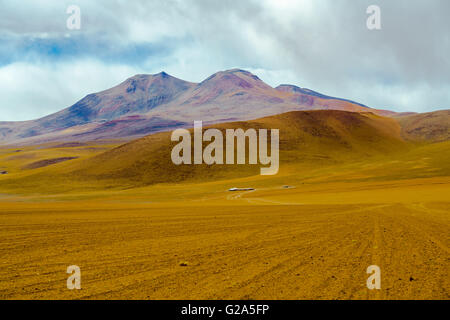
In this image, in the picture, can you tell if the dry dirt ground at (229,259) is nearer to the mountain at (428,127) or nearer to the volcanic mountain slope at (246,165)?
the volcanic mountain slope at (246,165)

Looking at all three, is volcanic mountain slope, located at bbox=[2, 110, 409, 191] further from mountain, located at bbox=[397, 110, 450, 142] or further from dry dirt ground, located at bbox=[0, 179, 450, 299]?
dry dirt ground, located at bbox=[0, 179, 450, 299]

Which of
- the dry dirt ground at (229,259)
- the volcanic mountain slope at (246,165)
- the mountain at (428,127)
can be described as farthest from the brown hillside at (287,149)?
the dry dirt ground at (229,259)

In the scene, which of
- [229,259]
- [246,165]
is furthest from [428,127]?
[229,259]

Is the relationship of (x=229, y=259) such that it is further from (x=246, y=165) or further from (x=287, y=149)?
(x=287, y=149)

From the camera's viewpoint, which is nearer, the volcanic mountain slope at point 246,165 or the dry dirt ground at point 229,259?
the dry dirt ground at point 229,259

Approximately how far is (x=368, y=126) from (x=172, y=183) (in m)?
91.3

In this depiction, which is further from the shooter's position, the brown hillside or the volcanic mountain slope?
the brown hillside

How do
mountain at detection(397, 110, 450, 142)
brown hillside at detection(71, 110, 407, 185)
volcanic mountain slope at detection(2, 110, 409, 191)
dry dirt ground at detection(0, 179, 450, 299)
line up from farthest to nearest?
mountain at detection(397, 110, 450, 142)
brown hillside at detection(71, 110, 407, 185)
volcanic mountain slope at detection(2, 110, 409, 191)
dry dirt ground at detection(0, 179, 450, 299)

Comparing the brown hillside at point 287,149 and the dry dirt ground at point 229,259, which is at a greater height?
the brown hillside at point 287,149

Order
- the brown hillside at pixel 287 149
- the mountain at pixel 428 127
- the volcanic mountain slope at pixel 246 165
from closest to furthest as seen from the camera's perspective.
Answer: the volcanic mountain slope at pixel 246 165, the brown hillside at pixel 287 149, the mountain at pixel 428 127

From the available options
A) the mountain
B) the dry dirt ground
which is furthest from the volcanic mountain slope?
the dry dirt ground

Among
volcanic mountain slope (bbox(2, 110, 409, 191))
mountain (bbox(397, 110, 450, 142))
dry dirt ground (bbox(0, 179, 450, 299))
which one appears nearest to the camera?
dry dirt ground (bbox(0, 179, 450, 299))
